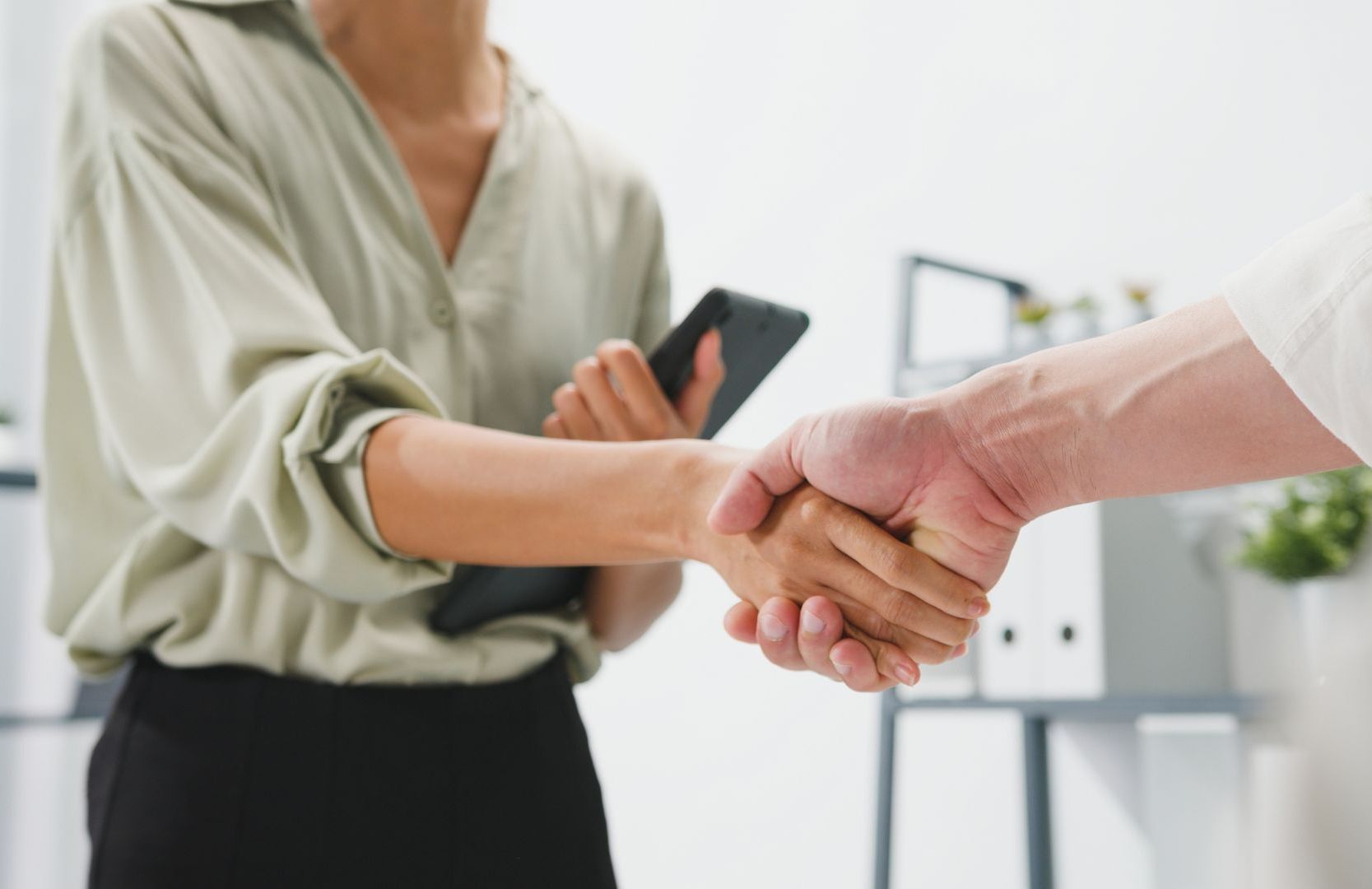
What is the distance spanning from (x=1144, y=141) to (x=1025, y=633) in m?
1.20

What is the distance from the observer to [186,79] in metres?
0.92

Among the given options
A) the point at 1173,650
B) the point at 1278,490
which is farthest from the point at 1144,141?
the point at 1173,650

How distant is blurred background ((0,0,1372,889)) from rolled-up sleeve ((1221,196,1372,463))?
169 centimetres

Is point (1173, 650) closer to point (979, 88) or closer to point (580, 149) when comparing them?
point (979, 88)

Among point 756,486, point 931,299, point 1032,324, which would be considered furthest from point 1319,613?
point 756,486

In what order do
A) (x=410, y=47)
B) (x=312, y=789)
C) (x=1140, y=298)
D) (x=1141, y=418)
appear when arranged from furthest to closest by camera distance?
1. (x=1140, y=298)
2. (x=410, y=47)
3. (x=312, y=789)
4. (x=1141, y=418)

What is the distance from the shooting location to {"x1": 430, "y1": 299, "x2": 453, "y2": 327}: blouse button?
0.97 meters

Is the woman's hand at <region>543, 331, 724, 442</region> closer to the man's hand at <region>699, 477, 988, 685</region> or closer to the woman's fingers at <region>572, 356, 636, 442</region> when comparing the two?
the woman's fingers at <region>572, 356, 636, 442</region>

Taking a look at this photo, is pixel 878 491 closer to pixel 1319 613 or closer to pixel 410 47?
pixel 410 47

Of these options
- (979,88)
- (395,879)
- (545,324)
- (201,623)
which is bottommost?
(395,879)

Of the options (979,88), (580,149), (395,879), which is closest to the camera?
(395,879)

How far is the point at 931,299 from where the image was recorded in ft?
10.4

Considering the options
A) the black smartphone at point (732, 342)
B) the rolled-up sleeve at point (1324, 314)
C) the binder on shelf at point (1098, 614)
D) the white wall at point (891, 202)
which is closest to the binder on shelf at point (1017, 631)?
the binder on shelf at point (1098, 614)

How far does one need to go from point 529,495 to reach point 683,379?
0.22 m
